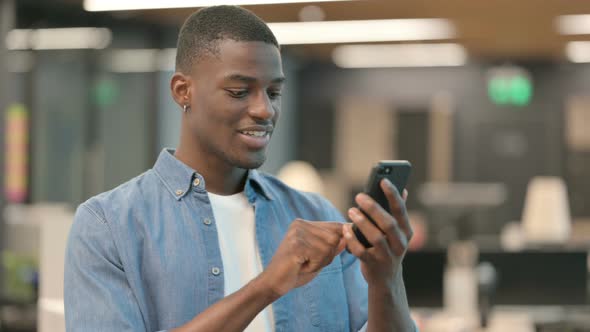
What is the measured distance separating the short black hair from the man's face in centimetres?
1

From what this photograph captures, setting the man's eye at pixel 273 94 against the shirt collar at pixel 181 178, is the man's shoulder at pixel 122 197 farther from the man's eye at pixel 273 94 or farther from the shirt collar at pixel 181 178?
the man's eye at pixel 273 94

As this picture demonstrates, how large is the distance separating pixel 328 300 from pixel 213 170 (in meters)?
0.27

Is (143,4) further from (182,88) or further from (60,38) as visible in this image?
(182,88)

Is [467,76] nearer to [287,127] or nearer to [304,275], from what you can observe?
[287,127]

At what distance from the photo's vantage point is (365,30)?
891 centimetres

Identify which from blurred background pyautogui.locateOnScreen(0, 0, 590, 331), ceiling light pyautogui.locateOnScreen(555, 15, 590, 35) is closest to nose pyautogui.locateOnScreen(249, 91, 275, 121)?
blurred background pyautogui.locateOnScreen(0, 0, 590, 331)

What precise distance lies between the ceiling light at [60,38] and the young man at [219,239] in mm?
6523

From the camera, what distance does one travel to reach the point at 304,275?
1.29 meters

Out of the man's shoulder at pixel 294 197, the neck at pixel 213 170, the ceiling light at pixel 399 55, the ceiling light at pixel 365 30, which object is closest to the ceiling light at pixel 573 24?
the ceiling light at pixel 365 30

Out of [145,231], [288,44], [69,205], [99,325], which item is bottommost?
[69,205]

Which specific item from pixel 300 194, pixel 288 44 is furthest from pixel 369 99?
pixel 300 194

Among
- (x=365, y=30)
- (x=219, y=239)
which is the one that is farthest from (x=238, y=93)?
(x=365, y=30)

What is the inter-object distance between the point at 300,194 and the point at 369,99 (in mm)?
11301

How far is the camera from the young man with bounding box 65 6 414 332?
1296 millimetres
